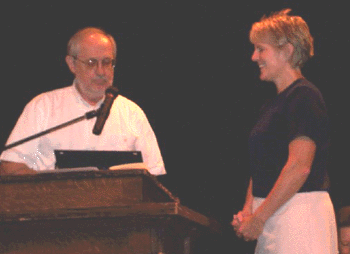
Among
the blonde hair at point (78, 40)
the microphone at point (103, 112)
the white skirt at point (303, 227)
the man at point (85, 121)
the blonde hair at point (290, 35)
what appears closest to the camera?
the microphone at point (103, 112)

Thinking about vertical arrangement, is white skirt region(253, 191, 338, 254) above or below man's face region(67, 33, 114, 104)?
below

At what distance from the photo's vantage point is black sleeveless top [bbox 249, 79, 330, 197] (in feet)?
9.32

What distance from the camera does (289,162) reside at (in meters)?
2.81

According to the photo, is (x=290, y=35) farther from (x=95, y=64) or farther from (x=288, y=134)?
(x=95, y=64)

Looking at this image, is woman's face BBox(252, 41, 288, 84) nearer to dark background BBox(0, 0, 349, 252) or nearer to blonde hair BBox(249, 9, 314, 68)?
blonde hair BBox(249, 9, 314, 68)

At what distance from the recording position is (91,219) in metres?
2.29

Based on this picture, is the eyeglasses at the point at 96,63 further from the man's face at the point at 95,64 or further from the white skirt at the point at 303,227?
the white skirt at the point at 303,227

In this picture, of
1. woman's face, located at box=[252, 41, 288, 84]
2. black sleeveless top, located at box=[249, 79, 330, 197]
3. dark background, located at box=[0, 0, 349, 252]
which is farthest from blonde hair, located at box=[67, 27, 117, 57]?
dark background, located at box=[0, 0, 349, 252]

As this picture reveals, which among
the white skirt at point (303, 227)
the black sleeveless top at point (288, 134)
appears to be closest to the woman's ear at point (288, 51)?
the black sleeveless top at point (288, 134)

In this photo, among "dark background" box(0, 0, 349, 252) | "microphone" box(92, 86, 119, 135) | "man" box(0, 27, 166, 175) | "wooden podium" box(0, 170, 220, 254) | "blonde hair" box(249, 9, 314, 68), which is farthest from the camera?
"dark background" box(0, 0, 349, 252)

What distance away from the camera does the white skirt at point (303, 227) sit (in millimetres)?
2768

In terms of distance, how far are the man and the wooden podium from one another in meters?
1.04

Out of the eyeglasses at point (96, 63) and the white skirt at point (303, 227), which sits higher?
the eyeglasses at point (96, 63)

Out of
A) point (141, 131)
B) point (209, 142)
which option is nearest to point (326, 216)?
point (141, 131)
